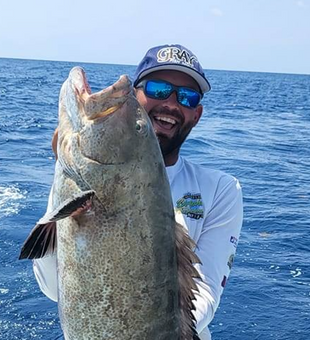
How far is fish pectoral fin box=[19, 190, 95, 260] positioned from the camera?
8.30ft

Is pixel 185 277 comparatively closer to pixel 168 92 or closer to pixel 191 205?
pixel 191 205

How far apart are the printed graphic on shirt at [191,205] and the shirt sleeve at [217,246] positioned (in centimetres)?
8

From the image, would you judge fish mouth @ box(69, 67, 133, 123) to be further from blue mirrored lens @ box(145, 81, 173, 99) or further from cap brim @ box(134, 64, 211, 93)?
cap brim @ box(134, 64, 211, 93)

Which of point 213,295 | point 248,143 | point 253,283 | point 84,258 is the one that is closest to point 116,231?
point 84,258

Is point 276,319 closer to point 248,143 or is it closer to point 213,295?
point 213,295

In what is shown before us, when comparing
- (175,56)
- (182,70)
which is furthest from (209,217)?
(175,56)

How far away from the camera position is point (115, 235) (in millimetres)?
2629

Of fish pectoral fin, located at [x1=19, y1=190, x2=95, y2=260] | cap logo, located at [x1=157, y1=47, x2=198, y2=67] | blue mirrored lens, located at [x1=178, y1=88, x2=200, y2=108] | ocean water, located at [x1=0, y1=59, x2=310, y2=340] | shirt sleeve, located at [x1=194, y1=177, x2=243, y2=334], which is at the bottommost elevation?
ocean water, located at [x1=0, y1=59, x2=310, y2=340]

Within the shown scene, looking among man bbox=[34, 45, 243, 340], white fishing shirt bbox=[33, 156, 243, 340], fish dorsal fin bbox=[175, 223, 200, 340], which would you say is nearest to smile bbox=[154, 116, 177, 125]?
man bbox=[34, 45, 243, 340]

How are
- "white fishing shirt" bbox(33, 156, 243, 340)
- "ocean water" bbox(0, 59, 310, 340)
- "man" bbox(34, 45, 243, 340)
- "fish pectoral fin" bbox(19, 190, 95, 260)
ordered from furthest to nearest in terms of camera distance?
"ocean water" bbox(0, 59, 310, 340) < "man" bbox(34, 45, 243, 340) < "white fishing shirt" bbox(33, 156, 243, 340) < "fish pectoral fin" bbox(19, 190, 95, 260)

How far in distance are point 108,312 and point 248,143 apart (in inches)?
845

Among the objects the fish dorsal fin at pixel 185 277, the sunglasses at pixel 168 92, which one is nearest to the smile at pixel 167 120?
the sunglasses at pixel 168 92

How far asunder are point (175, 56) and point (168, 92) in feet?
1.00

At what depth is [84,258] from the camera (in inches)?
104
